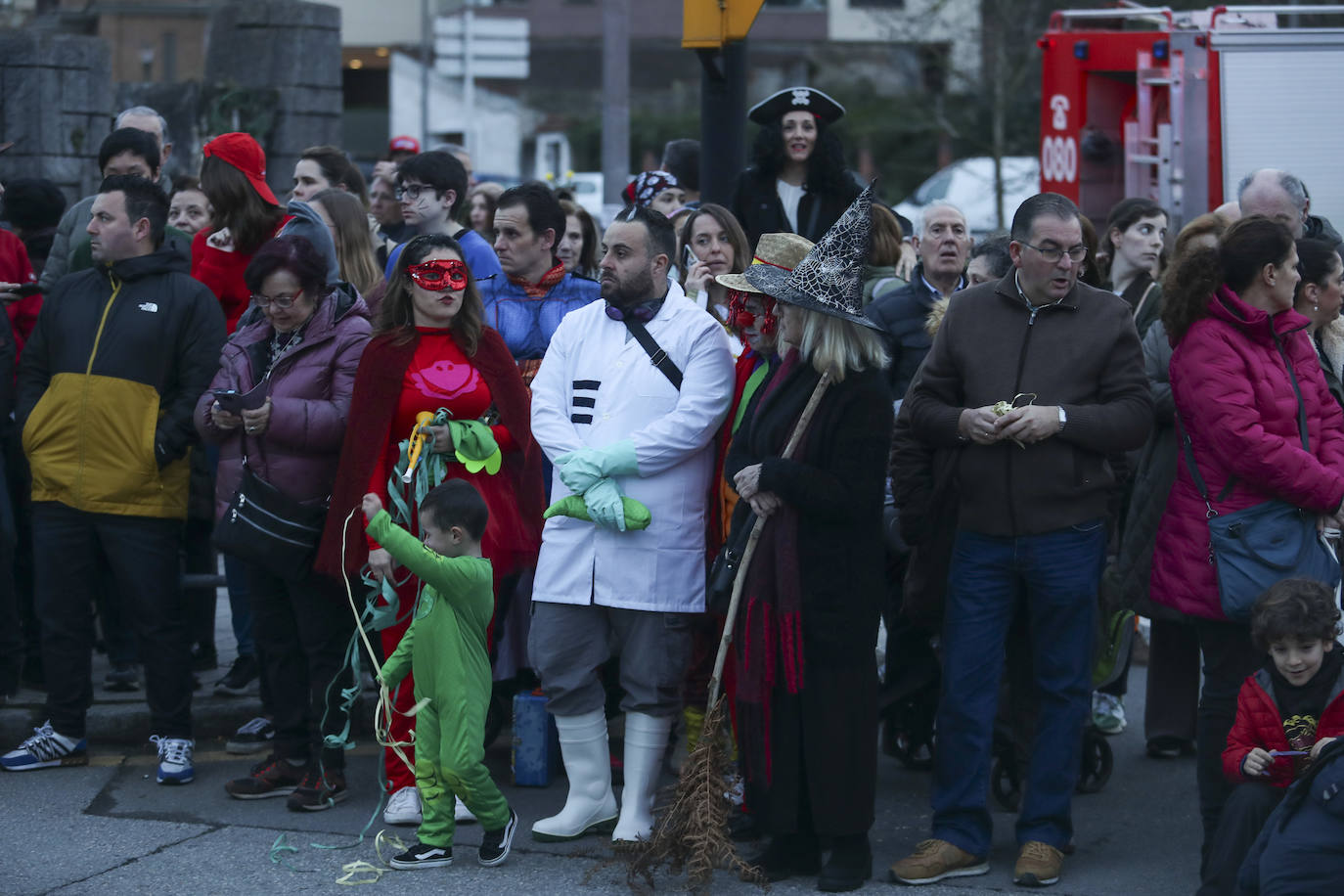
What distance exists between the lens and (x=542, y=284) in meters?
6.69

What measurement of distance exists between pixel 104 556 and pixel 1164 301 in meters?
4.13

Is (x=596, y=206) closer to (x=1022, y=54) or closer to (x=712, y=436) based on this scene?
(x=1022, y=54)

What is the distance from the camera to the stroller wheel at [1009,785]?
6176mm

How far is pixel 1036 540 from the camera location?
532 cm

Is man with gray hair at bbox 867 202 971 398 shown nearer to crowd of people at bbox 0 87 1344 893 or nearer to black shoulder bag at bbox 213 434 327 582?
crowd of people at bbox 0 87 1344 893

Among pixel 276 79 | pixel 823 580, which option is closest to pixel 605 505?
pixel 823 580

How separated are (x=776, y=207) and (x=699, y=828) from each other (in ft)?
11.3

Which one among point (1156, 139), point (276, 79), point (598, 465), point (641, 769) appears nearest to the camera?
point (598, 465)

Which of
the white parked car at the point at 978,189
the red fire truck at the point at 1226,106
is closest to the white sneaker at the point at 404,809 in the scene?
the red fire truck at the point at 1226,106

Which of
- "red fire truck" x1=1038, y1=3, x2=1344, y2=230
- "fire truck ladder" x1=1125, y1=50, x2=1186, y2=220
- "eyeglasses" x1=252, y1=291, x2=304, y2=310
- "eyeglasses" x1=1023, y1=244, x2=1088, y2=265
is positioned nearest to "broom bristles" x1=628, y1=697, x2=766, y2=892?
"eyeglasses" x1=1023, y1=244, x2=1088, y2=265

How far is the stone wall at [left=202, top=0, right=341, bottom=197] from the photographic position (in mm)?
10859

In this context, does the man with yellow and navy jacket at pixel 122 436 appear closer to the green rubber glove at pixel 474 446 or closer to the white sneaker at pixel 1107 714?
the green rubber glove at pixel 474 446

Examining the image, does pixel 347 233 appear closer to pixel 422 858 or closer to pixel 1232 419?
pixel 422 858

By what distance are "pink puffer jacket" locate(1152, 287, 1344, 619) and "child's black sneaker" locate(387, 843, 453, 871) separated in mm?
2485
